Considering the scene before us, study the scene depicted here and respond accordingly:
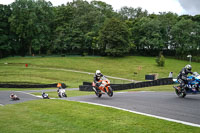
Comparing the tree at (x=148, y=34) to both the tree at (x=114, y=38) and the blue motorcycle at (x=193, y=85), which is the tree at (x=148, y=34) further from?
the blue motorcycle at (x=193, y=85)

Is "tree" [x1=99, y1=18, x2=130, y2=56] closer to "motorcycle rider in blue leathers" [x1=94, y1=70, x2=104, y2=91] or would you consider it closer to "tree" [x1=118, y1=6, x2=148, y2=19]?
"tree" [x1=118, y1=6, x2=148, y2=19]

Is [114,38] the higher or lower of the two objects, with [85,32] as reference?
lower

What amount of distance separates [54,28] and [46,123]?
9085 cm

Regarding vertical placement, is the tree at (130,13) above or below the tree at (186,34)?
above

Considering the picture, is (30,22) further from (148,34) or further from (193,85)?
(193,85)

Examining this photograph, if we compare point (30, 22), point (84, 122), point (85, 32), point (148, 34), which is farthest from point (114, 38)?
point (84, 122)

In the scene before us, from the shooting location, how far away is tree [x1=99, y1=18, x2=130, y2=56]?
273ft

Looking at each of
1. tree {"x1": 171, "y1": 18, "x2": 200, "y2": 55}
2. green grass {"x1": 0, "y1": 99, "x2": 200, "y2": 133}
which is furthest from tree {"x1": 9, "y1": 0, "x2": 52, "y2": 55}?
green grass {"x1": 0, "y1": 99, "x2": 200, "y2": 133}

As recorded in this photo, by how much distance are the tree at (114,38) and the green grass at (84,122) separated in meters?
73.6

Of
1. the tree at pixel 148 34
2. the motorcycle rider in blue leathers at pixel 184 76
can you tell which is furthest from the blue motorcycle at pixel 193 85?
the tree at pixel 148 34

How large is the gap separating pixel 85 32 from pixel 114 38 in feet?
51.4

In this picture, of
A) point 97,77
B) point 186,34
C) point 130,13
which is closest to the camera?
point 97,77

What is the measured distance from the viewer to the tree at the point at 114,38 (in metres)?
83.2

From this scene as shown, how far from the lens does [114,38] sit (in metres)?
83.1
